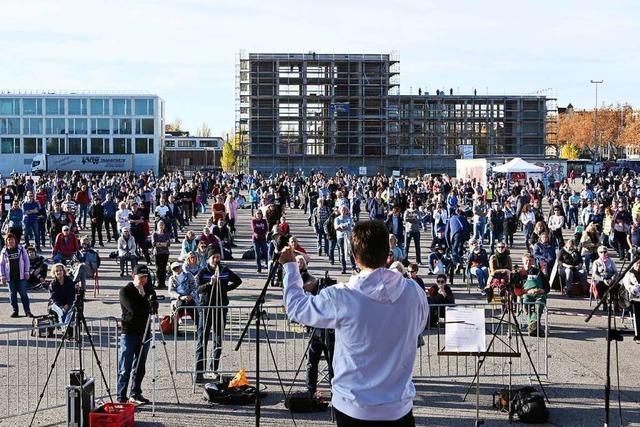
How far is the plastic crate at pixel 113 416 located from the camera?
868 cm

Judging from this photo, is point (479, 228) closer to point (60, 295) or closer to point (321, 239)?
point (321, 239)

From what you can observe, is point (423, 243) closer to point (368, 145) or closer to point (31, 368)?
point (31, 368)

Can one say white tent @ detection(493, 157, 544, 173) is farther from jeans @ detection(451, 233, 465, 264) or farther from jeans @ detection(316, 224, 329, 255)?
jeans @ detection(451, 233, 465, 264)

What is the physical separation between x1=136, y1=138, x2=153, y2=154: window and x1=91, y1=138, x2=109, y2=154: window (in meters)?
3.38

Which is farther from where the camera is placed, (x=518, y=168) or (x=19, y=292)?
(x=518, y=168)

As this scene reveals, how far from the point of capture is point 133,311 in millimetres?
10039

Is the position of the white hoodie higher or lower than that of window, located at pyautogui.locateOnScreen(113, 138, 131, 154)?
lower

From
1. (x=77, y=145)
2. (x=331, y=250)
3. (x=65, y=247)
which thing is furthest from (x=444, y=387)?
(x=77, y=145)

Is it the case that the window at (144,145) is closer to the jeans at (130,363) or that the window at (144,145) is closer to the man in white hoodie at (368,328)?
the jeans at (130,363)

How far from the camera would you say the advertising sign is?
95.3 metres

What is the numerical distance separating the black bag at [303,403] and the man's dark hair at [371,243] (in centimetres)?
580

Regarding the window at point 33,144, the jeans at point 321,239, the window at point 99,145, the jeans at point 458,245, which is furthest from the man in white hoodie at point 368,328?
the window at point 33,144

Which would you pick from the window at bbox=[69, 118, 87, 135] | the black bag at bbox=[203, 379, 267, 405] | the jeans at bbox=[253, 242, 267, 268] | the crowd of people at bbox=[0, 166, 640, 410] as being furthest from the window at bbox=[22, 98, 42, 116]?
the black bag at bbox=[203, 379, 267, 405]

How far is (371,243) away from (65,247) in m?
16.2
